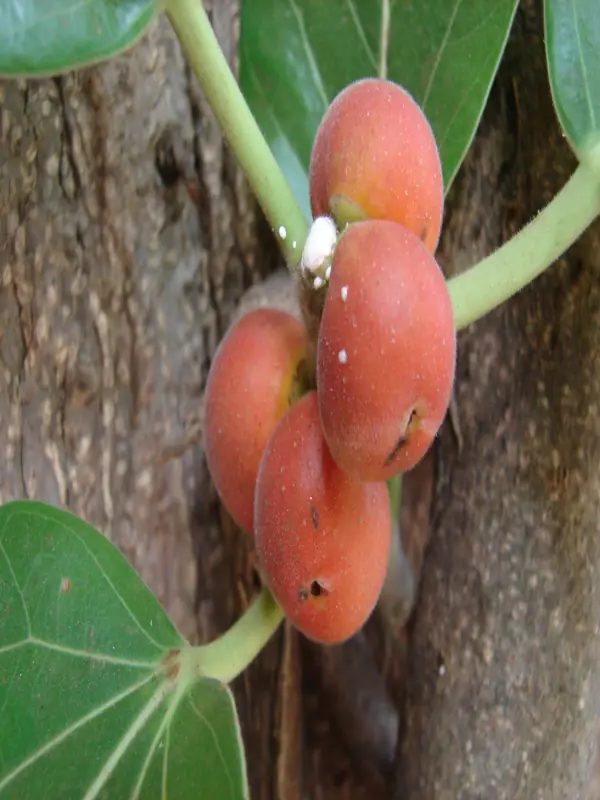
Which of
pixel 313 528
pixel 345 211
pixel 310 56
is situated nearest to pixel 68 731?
pixel 313 528

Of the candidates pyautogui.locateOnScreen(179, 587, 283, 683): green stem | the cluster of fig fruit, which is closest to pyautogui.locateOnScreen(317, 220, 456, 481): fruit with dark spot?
the cluster of fig fruit

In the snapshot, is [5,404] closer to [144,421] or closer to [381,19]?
[144,421]

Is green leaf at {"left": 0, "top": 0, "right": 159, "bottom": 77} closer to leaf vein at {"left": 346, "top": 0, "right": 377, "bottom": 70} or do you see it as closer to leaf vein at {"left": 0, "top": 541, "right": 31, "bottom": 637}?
leaf vein at {"left": 346, "top": 0, "right": 377, "bottom": 70}

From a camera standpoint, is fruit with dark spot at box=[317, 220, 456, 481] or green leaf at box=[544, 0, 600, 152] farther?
green leaf at box=[544, 0, 600, 152]

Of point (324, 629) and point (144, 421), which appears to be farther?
point (144, 421)

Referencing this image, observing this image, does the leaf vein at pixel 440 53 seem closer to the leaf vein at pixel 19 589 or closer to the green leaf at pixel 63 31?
the green leaf at pixel 63 31

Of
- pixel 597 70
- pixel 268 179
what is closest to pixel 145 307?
pixel 268 179

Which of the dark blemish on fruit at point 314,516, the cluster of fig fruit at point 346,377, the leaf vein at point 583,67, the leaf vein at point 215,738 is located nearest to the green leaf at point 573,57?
the leaf vein at point 583,67
